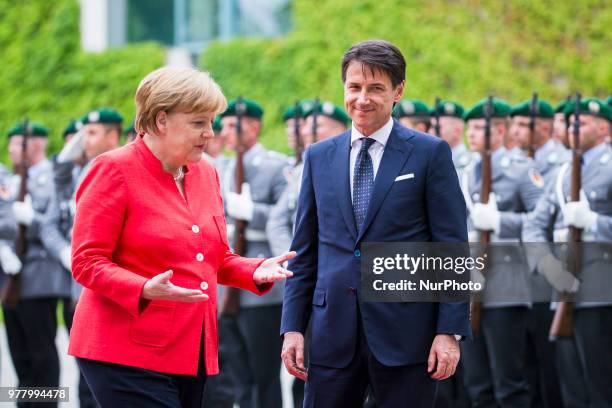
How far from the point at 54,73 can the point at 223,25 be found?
263cm

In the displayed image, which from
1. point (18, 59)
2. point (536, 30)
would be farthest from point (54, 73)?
point (536, 30)

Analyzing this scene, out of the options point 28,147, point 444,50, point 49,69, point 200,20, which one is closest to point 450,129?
point 28,147

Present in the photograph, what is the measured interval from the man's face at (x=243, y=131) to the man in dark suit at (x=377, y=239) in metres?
3.67

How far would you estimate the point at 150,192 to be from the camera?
3.54m

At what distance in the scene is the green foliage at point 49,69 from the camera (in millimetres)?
15023

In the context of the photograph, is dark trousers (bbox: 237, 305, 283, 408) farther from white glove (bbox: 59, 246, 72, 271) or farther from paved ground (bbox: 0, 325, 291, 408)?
paved ground (bbox: 0, 325, 291, 408)

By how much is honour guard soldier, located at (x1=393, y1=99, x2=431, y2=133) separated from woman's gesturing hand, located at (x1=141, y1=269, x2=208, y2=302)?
4.20m

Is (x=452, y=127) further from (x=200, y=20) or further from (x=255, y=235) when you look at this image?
(x=200, y=20)

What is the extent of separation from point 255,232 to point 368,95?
3.65m

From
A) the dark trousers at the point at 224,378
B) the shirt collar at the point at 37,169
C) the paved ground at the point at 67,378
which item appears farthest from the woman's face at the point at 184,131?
the shirt collar at the point at 37,169

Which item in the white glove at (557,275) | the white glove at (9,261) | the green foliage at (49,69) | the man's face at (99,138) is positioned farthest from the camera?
the green foliage at (49,69)

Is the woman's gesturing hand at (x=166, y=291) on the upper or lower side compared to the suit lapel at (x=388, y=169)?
lower

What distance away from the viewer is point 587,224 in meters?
6.24

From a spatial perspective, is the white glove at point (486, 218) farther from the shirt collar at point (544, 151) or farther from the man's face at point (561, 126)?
the shirt collar at point (544, 151)
